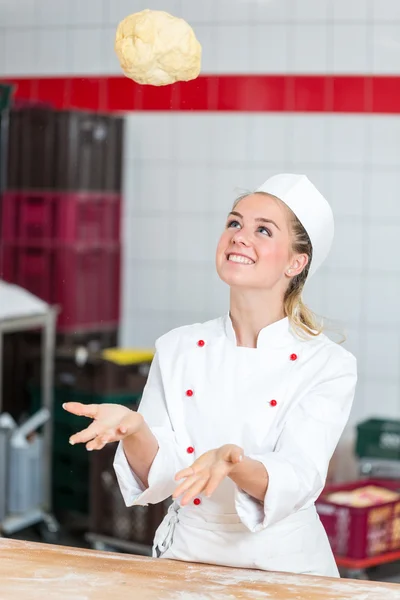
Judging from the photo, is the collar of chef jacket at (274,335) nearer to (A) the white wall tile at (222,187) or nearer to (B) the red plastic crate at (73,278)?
A: (A) the white wall tile at (222,187)

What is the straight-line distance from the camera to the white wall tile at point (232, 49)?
9.70 feet

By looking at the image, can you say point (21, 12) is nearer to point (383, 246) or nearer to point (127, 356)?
point (127, 356)

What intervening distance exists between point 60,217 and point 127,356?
0.63 m

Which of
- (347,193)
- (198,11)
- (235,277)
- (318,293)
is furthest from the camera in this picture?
(318,293)

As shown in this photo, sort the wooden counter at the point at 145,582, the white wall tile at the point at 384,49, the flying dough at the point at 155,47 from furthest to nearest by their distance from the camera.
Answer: the white wall tile at the point at 384,49 → the flying dough at the point at 155,47 → the wooden counter at the point at 145,582

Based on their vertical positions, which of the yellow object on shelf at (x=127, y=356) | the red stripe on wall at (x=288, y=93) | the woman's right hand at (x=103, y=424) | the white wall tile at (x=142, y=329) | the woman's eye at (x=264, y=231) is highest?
the red stripe on wall at (x=288, y=93)

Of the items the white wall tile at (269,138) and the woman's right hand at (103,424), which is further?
the white wall tile at (269,138)

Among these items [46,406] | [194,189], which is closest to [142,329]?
[46,406]

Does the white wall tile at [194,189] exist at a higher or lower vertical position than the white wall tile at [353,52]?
lower

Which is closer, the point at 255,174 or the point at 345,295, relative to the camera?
the point at 345,295

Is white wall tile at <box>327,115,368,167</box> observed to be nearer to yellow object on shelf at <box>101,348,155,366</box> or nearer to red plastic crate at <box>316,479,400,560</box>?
yellow object on shelf at <box>101,348,155,366</box>

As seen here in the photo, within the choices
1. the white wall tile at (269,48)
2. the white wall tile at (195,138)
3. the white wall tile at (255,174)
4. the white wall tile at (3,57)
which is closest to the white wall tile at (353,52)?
the white wall tile at (269,48)

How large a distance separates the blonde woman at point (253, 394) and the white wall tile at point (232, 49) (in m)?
1.30

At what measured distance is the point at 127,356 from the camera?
3.64 m
